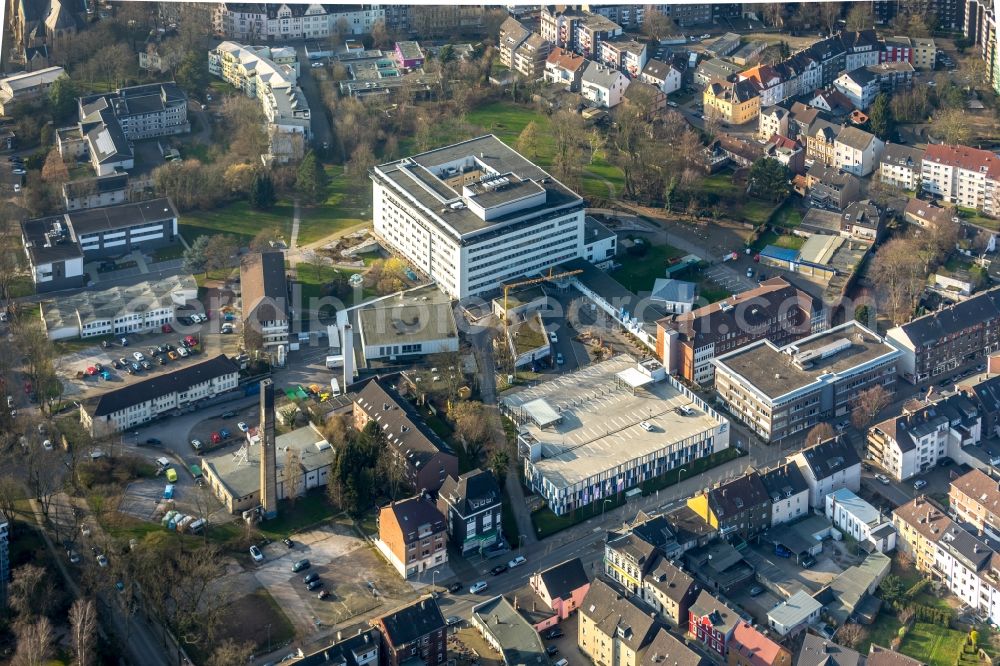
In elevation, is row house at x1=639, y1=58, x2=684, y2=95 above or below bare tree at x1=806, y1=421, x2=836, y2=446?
above

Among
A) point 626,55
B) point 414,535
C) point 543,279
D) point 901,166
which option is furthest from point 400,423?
point 626,55

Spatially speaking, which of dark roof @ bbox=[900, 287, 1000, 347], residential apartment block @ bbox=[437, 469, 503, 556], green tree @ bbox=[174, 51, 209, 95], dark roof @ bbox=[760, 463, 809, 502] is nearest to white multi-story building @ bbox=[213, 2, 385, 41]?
green tree @ bbox=[174, 51, 209, 95]

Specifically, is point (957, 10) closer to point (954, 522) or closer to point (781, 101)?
point (781, 101)

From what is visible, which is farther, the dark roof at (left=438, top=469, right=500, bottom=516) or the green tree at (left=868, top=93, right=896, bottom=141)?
the green tree at (left=868, top=93, right=896, bottom=141)

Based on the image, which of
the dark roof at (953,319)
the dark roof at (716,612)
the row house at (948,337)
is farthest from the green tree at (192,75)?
the dark roof at (716,612)

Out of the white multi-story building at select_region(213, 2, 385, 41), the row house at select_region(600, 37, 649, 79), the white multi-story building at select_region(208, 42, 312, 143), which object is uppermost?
the white multi-story building at select_region(213, 2, 385, 41)

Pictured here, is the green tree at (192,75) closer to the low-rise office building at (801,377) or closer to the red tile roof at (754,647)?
the low-rise office building at (801,377)

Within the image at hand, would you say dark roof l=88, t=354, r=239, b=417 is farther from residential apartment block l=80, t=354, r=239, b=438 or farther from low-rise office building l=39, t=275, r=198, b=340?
low-rise office building l=39, t=275, r=198, b=340
